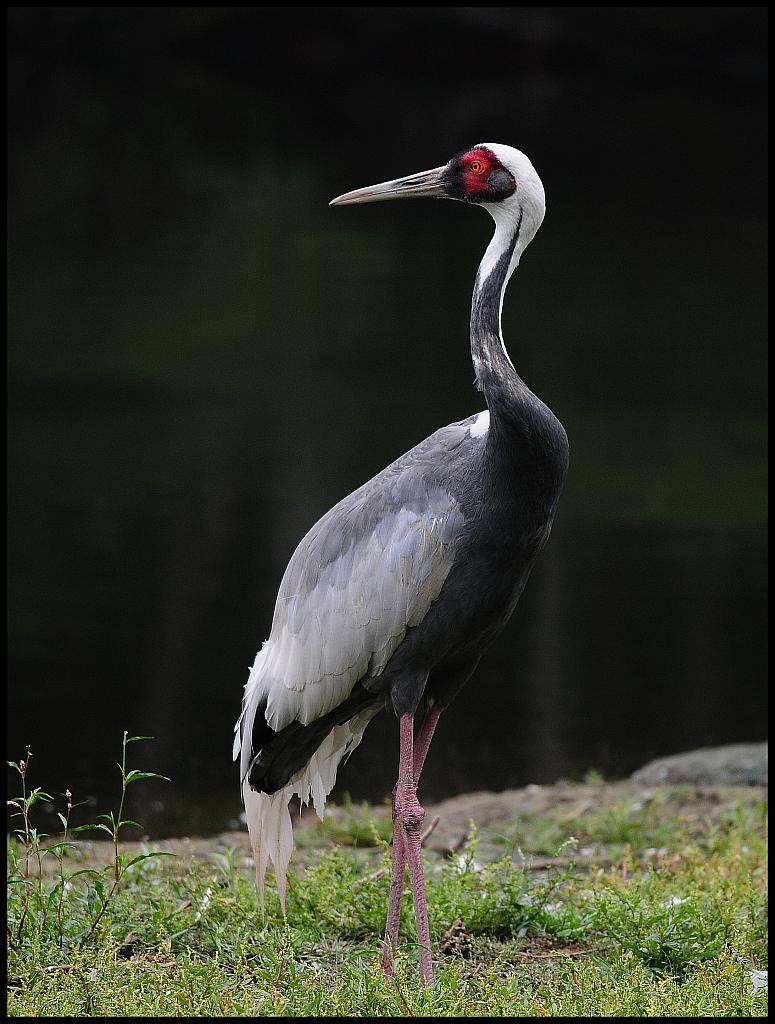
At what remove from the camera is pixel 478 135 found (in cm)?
2619

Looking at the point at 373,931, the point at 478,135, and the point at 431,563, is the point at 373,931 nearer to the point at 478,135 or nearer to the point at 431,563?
the point at 431,563

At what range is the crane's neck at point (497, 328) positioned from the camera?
4.23 m

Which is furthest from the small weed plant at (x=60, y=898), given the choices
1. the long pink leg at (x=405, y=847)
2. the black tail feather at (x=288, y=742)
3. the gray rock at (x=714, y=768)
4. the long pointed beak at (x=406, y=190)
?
the gray rock at (x=714, y=768)

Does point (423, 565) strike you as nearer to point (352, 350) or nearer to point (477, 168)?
point (477, 168)

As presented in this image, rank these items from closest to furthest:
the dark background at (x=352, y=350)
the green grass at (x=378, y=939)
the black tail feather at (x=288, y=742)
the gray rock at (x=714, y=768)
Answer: the green grass at (x=378, y=939) → the black tail feather at (x=288, y=742) → the gray rock at (x=714, y=768) → the dark background at (x=352, y=350)

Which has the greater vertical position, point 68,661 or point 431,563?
point 431,563

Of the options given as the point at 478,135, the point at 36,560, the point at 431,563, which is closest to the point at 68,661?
the point at 36,560

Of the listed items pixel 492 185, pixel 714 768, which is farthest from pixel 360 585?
pixel 714 768

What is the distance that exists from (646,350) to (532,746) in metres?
9.30

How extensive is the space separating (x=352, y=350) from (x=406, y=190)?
36.5ft

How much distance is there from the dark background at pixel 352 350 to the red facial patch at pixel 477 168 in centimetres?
323

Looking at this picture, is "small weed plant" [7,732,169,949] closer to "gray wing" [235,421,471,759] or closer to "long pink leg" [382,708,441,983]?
"gray wing" [235,421,471,759]

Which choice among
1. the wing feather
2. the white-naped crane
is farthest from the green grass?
the wing feather

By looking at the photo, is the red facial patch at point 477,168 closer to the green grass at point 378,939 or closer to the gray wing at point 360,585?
the gray wing at point 360,585
